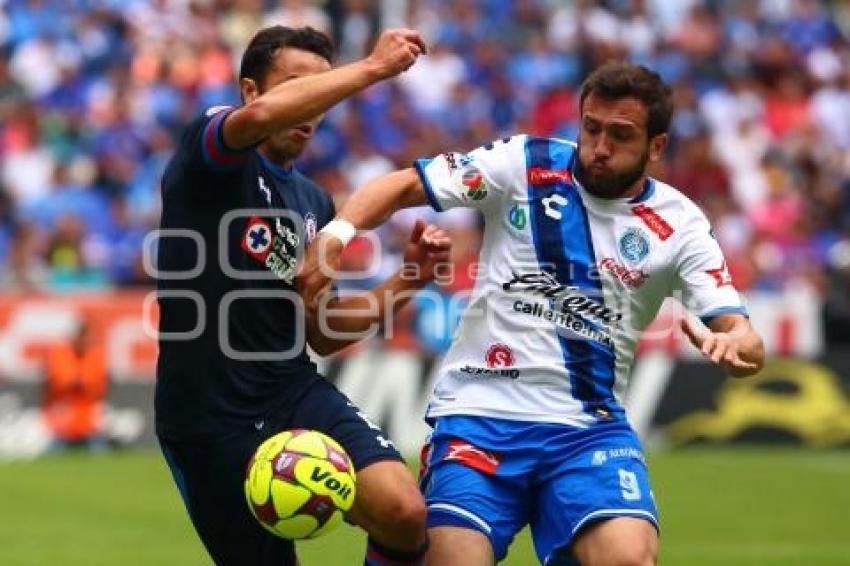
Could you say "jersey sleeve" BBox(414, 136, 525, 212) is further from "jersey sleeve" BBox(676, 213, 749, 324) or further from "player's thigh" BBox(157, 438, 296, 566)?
"player's thigh" BBox(157, 438, 296, 566)

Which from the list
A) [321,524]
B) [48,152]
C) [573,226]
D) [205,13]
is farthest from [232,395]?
[205,13]

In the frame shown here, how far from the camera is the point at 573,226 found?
805 cm

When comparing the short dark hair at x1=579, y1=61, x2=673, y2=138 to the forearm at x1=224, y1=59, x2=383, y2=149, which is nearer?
the forearm at x1=224, y1=59, x2=383, y2=149

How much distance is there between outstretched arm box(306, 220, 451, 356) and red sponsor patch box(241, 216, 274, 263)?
0.33 m

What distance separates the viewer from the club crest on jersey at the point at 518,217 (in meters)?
8.09

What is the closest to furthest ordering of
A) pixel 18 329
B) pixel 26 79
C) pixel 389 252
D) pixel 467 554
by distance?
A: pixel 467 554
pixel 18 329
pixel 389 252
pixel 26 79

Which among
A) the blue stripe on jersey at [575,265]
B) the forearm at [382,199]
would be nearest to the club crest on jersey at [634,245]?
the blue stripe on jersey at [575,265]

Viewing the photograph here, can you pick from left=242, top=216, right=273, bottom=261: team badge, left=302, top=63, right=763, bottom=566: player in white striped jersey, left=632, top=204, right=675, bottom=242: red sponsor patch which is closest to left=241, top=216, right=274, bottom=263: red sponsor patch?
left=242, top=216, right=273, bottom=261: team badge

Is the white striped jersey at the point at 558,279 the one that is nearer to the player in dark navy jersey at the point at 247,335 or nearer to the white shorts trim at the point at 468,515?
the player in dark navy jersey at the point at 247,335

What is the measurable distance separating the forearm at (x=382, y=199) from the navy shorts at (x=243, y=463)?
864 millimetres

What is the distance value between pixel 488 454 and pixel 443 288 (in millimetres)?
11242

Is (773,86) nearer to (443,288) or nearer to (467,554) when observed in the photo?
(443,288)

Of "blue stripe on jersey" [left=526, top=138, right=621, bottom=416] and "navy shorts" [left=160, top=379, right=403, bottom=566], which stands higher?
"blue stripe on jersey" [left=526, top=138, right=621, bottom=416]

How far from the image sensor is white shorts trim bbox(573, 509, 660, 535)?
7.65m
